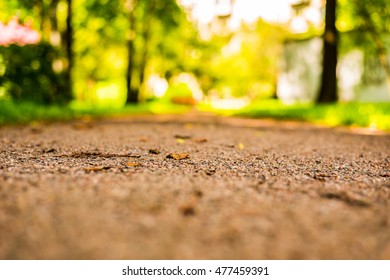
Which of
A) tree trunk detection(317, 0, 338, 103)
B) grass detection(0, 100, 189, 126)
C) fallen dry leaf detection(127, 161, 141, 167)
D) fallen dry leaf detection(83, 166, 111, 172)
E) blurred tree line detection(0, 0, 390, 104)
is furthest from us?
tree trunk detection(317, 0, 338, 103)

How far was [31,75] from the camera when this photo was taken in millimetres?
8172

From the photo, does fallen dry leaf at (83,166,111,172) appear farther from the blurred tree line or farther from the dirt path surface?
the blurred tree line

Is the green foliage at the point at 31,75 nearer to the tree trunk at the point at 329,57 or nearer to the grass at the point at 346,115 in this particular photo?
the grass at the point at 346,115

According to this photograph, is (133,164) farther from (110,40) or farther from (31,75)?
(110,40)

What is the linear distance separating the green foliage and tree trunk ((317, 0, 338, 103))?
24.9 ft

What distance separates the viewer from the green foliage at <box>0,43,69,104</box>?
775cm

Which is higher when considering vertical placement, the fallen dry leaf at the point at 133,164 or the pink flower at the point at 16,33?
the pink flower at the point at 16,33

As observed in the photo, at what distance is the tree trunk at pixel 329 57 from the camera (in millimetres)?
10741

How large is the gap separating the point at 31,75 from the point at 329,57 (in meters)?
8.32

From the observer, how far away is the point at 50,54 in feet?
28.1

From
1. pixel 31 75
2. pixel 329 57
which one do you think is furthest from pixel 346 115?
pixel 31 75

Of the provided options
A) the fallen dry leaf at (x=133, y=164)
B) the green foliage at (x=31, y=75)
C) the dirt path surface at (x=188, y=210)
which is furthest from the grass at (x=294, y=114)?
the fallen dry leaf at (x=133, y=164)

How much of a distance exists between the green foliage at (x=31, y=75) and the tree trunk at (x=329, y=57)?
7.57 meters

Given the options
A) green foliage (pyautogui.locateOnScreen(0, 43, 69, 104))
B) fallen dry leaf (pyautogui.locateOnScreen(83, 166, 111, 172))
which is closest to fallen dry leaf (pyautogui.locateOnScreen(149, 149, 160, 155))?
fallen dry leaf (pyautogui.locateOnScreen(83, 166, 111, 172))
